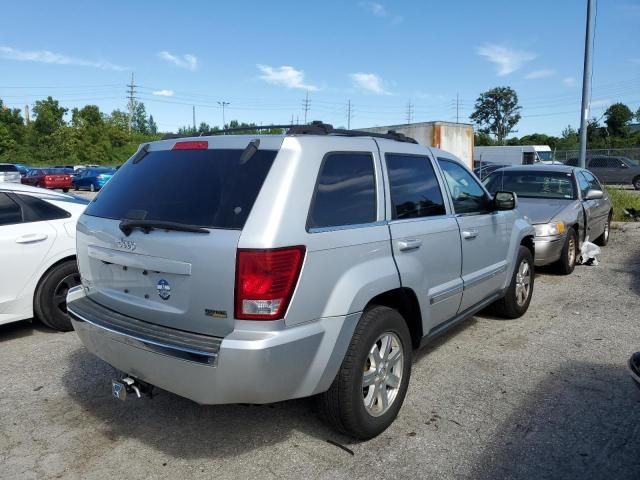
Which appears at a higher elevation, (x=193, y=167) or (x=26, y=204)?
(x=193, y=167)

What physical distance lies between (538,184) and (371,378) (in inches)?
261

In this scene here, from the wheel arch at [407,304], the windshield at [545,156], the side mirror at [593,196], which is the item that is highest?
the windshield at [545,156]

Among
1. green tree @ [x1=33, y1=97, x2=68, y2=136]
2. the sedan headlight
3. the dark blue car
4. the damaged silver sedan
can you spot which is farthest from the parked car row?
green tree @ [x1=33, y1=97, x2=68, y2=136]

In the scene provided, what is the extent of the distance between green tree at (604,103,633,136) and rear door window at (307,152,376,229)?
68.0 metres

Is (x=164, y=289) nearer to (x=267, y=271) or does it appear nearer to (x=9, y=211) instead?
(x=267, y=271)

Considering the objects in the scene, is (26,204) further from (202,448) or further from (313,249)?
(313,249)

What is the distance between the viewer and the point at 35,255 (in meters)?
4.96

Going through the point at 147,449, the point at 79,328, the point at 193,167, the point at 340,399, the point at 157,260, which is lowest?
the point at 147,449

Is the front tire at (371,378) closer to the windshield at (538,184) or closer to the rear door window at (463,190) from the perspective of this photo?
the rear door window at (463,190)

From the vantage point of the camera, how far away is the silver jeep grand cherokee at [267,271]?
2.54 m

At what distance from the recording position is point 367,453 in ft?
9.97

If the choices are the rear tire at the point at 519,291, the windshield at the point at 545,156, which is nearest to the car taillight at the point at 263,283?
the rear tire at the point at 519,291

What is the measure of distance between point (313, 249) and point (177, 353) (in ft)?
2.82

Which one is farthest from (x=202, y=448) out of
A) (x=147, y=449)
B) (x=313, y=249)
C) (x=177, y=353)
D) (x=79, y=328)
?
(x=313, y=249)
